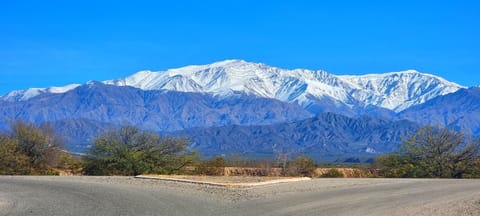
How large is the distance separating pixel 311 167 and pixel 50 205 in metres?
25.9

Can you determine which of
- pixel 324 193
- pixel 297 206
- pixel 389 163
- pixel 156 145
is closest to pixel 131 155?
pixel 156 145

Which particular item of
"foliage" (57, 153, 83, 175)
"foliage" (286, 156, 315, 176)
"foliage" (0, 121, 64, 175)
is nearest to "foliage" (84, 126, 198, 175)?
"foliage" (57, 153, 83, 175)

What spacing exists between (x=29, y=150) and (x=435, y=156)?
24320 millimetres

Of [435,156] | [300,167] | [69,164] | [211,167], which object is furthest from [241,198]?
[69,164]

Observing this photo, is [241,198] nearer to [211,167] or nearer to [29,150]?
[211,167]

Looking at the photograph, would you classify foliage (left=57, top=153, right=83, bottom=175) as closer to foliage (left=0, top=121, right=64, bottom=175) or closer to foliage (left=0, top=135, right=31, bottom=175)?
foliage (left=0, top=121, right=64, bottom=175)

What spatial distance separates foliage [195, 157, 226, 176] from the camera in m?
41.0

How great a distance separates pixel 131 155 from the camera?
3919 centimetres

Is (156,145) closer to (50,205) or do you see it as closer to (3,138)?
(3,138)

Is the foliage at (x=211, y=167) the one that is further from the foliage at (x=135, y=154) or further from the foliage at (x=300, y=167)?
the foliage at (x=300, y=167)

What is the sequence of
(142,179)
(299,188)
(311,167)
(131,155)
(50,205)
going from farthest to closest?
(311,167) < (131,155) < (142,179) < (299,188) < (50,205)

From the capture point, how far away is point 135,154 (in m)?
39.3

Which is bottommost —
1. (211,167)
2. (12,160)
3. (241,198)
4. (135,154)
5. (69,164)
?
(241,198)

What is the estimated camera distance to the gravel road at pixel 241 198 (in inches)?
747
